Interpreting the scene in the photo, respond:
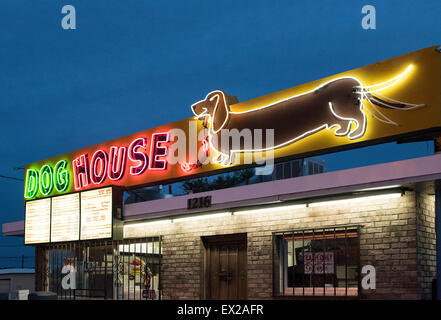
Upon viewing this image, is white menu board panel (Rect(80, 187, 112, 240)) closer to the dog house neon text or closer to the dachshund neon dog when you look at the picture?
the dog house neon text

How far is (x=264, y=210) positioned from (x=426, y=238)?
3.79m

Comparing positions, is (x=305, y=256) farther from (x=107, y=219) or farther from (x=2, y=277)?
(x=2, y=277)

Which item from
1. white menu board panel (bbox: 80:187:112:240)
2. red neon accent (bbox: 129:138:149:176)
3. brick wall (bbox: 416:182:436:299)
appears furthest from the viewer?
red neon accent (bbox: 129:138:149:176)

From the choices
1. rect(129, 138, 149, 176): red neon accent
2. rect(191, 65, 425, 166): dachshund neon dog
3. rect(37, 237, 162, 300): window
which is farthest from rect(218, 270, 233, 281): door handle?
rect(129, 138, 149, 176): red neon accent

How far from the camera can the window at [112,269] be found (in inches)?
654

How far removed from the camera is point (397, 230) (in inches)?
463

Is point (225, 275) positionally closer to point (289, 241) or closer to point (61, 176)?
point (289, 241)

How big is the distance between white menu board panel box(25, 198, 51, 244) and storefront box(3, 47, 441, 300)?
0.05m

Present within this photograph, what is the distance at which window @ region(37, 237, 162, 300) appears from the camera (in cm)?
1661

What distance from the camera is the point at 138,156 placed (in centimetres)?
1745

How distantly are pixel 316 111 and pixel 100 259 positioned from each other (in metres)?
8.25

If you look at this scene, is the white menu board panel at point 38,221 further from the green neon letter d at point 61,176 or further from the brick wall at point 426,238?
the brick wall at point 426,238

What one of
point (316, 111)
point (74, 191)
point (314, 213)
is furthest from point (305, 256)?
point (74, 191)

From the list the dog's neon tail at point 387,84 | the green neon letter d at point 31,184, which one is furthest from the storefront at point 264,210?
the green neon letter d at point 31,184
